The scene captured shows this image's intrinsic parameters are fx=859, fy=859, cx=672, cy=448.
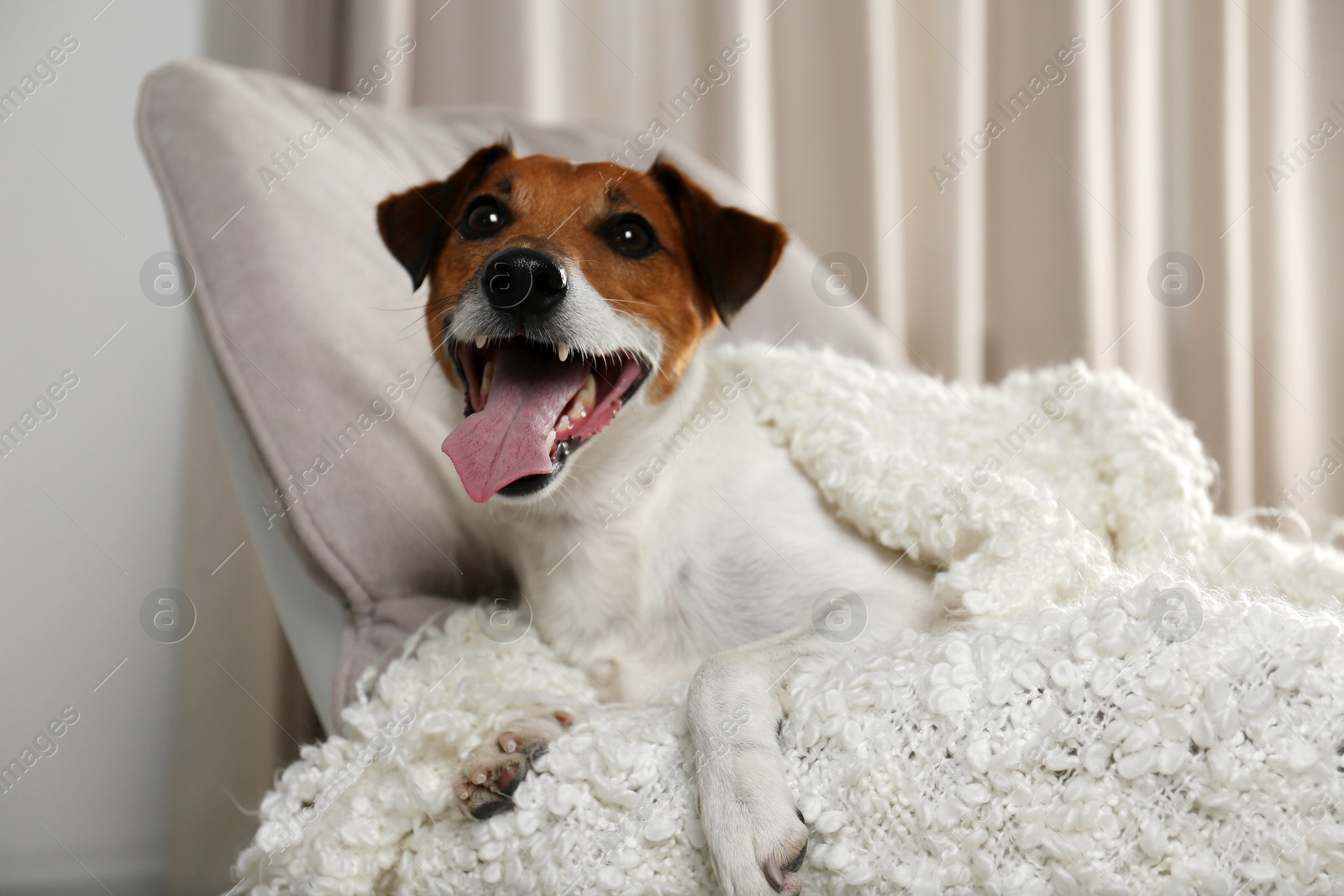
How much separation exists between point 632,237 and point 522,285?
0.29 meters

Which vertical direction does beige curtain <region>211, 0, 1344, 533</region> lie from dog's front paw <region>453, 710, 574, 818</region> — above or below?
above

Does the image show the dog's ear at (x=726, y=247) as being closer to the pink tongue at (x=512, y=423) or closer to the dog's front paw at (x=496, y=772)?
the pink tongue at (x=512, y=423)

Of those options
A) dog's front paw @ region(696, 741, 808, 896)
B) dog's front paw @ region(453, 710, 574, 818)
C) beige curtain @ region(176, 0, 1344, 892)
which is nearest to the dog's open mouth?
dog's front paw @ region(453, 710, 574, 818)

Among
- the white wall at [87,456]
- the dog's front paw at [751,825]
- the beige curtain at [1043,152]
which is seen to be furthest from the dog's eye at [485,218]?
the beige curtain at [1043,152]

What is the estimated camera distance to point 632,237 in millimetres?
1376

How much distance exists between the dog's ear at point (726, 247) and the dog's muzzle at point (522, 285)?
335 mm

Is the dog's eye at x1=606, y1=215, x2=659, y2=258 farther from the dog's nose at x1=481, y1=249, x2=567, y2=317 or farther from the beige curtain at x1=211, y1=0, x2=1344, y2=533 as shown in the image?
the beige curtain at x1=211, y1=0, x2=1344, y2=533

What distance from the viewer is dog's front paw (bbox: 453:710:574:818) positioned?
0.96 meters

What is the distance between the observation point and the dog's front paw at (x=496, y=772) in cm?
96

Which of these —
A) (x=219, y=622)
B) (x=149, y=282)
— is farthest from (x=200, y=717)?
(x=149, y=282)

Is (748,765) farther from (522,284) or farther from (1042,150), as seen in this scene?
(1042,150)

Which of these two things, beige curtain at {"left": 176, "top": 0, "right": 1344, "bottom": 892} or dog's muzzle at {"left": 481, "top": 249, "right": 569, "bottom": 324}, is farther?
beige curtain at {"left": 176, "top": 0, "right": 1344, "bottom": 892}

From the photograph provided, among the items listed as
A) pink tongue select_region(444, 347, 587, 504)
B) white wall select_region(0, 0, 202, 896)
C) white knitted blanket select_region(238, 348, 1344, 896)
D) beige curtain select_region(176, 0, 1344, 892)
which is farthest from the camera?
beige curtain select_region(176, 0, 1344, 892)

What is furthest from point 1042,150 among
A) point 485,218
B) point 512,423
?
Answer: point 512,423
